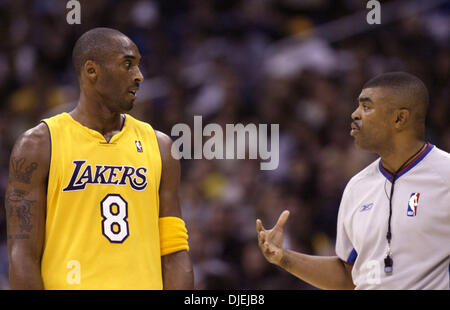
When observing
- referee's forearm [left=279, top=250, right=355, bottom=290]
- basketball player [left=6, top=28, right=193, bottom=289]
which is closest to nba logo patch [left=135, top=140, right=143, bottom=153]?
basketball player [left=6, top=28, right=193, bottom=289]

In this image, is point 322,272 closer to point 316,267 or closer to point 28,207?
point 316,267

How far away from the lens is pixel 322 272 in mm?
4773

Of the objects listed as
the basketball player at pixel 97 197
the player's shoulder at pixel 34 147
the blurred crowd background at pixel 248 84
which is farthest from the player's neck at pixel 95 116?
the blurred crowd background at pixel 248 84

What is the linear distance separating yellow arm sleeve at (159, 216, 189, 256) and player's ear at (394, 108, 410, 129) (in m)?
1.43

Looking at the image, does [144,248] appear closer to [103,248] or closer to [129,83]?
[103,248]

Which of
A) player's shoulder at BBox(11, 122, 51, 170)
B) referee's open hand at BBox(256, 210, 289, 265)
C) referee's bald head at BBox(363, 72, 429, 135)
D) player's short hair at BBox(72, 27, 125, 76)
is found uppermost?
player's short hair at BBox(72, 27, 125, 76)

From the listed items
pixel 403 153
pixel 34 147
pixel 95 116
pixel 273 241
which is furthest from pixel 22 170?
pixel 403 153

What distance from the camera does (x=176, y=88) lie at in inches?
364

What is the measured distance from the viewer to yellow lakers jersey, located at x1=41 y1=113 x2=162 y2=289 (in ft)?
12.9

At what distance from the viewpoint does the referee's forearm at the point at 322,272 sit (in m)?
4.74

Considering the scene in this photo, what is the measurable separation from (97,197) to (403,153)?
5.93 ft

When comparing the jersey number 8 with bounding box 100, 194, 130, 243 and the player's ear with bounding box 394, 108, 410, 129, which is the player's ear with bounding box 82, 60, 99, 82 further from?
the player's ear with bounding box 394, 108, 410, 129
